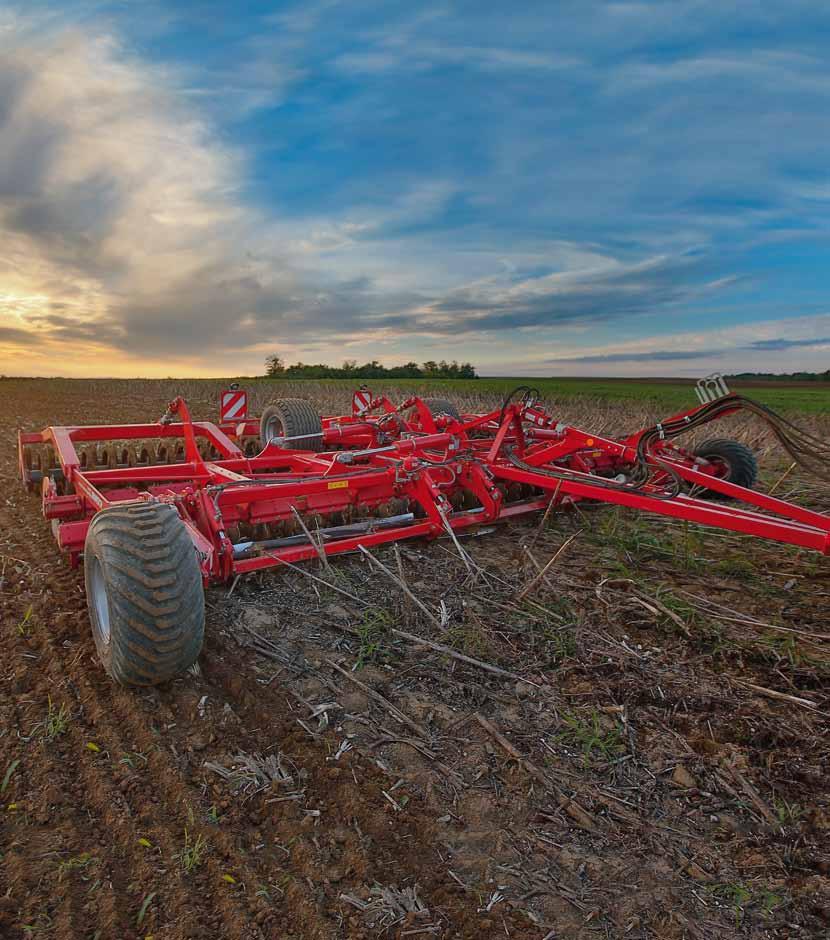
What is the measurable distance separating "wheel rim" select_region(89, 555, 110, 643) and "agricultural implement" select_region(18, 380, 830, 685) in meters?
0.01

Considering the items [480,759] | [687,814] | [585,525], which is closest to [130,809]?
[480,759]

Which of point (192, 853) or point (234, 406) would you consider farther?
point (234, 406)

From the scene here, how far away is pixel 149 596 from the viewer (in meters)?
3.21

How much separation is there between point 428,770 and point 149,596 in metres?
1.54

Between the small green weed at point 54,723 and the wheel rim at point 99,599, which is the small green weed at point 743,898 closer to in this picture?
the small green weed at point 54,723

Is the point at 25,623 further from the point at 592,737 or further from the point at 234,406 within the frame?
the point at 234,406

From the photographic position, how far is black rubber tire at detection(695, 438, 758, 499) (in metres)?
6.84

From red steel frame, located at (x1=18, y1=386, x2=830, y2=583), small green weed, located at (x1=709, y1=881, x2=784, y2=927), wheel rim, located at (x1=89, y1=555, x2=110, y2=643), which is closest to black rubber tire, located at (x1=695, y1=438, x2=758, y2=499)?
red steel frame, located at (x1=18, y1=386, x2=830, y2=583)

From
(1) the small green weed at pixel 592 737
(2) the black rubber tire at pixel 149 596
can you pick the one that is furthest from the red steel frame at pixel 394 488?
(1) the small green weed at pixel 592 737

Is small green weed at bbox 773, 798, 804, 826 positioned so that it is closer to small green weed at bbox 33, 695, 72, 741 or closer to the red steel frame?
the red steel frame

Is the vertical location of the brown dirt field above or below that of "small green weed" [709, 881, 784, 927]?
above

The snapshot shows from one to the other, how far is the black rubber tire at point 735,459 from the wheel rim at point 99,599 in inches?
228

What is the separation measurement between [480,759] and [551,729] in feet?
1.34

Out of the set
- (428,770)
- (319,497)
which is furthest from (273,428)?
(428,770)
